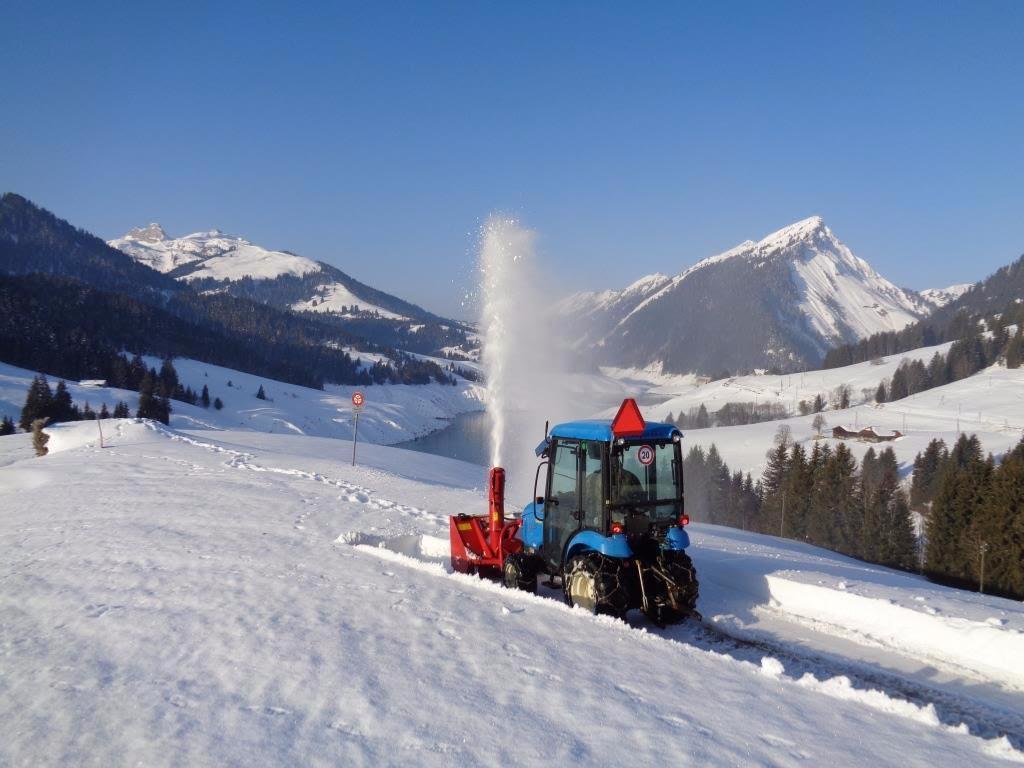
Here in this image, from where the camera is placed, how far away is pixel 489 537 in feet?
34.6

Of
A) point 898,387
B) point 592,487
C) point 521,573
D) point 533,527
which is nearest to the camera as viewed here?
point 592,487

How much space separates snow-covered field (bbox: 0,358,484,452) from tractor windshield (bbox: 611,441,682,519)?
82.4 metres

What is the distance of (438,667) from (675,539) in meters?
3.65

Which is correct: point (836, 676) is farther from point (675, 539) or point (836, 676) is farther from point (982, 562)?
point (982, 562)

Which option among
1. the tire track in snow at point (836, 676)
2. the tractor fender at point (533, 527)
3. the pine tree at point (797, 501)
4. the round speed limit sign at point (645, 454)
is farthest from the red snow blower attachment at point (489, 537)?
the pine tree at point (797, 501)

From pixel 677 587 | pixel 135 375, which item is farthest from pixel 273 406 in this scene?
pixel 677 587

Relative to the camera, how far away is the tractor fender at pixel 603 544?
26.1 feet

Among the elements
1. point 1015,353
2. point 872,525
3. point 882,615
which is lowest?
point 872,525

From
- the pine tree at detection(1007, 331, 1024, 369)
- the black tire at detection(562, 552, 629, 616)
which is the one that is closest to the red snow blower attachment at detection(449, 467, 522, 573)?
the black tire at detection(562, 552, 629, 616)

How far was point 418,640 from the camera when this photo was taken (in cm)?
689

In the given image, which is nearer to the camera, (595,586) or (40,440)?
(595,586)

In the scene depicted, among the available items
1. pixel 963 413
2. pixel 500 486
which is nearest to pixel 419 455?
pixel 500 486

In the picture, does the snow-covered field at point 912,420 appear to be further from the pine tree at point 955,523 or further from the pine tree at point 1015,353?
the pine tree at point 955,523

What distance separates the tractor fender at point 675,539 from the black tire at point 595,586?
0.84 m
